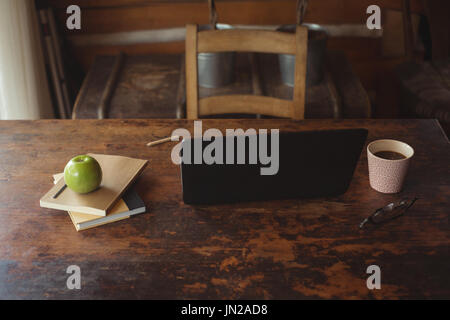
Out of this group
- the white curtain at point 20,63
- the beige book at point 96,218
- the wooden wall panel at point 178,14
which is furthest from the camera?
the wooden wall panel at point 178,14

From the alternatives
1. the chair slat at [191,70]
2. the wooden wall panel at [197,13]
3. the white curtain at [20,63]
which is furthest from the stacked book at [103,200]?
the wooden wall panel at [197,13]

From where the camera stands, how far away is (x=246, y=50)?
1.67 meters

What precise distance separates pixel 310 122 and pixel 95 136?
67 cm

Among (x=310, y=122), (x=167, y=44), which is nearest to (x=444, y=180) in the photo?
(x=310, y=122)

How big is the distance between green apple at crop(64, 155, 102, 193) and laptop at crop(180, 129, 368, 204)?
0.70 feet

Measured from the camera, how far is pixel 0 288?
0.93 meters

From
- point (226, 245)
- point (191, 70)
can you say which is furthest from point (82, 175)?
point (191, 70)

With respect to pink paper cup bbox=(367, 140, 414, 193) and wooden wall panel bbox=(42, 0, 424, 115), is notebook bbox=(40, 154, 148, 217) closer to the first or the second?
pink paper cup bbox=(367, 140, 414, 193)

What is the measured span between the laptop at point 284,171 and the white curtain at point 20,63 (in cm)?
162

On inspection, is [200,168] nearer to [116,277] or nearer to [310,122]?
[116,277]

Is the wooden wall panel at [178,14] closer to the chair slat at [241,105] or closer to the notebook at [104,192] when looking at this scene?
the chair slat at [241,105]

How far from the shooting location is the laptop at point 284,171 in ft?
3.56

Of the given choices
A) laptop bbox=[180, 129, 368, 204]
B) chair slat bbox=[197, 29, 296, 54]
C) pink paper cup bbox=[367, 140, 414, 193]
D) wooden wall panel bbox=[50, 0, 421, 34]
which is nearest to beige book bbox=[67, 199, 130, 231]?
laptop bbox=[180, 129, 368, 204]

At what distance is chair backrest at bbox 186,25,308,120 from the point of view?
5.35 feet
